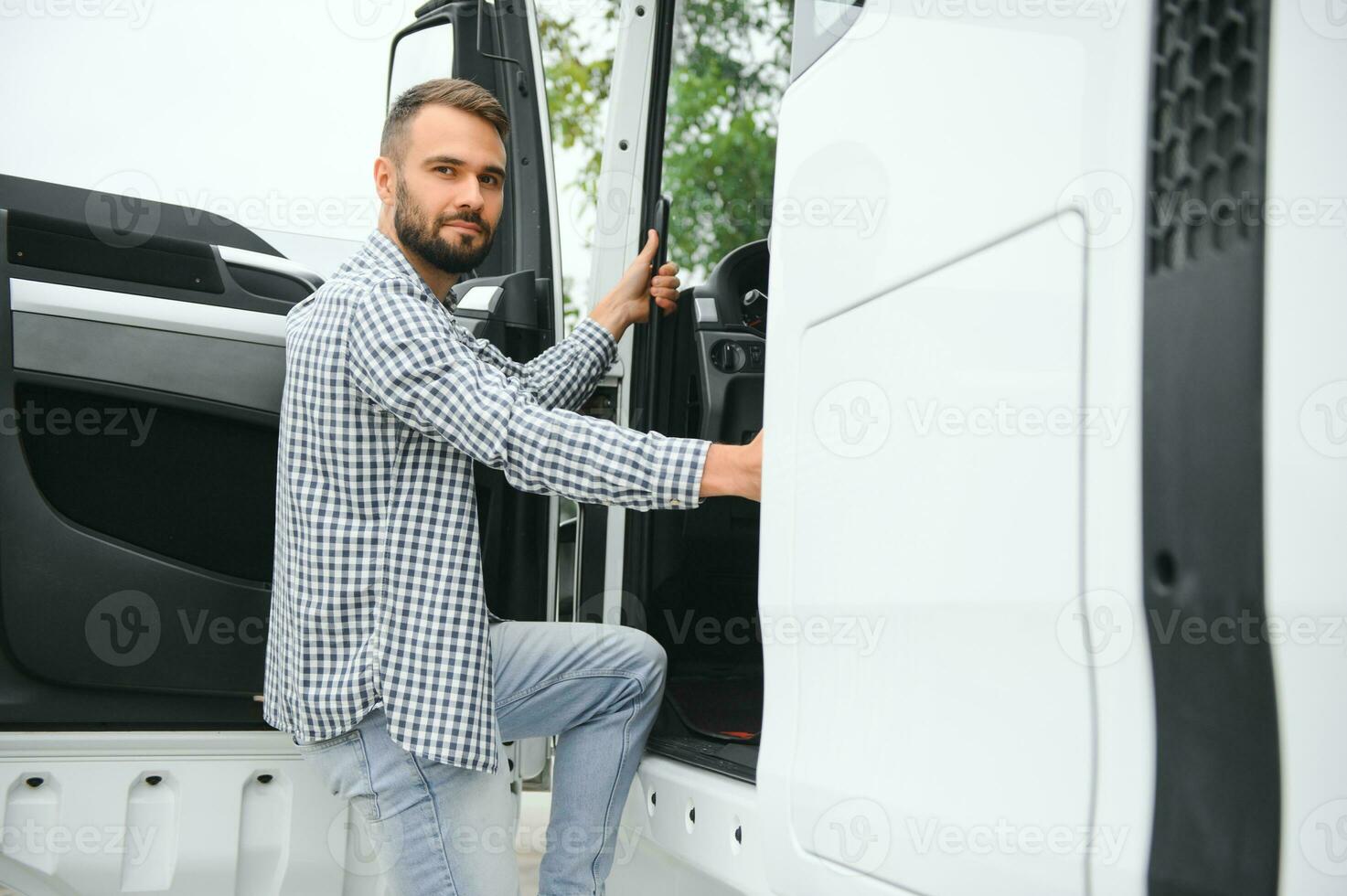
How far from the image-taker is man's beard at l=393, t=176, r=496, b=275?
2018 millimetres

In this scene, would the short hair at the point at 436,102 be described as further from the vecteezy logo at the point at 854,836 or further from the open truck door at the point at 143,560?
the vecteezy logo at the point at 854,836

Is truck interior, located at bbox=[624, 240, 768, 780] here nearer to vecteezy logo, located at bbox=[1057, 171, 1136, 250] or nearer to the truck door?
the truck door

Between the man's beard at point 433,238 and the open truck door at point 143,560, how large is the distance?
30 cm

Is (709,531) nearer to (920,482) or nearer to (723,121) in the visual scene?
(920,482)

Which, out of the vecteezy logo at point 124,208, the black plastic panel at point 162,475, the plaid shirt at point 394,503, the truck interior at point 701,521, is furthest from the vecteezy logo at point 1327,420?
the vecteezy logo at point 124,208

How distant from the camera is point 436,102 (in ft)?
6.85

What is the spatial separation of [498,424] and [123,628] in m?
0.86

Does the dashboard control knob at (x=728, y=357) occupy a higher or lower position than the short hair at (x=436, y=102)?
lower

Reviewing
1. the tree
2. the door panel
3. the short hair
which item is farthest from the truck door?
the tree

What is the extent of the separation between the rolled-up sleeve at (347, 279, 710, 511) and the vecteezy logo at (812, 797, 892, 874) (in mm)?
475

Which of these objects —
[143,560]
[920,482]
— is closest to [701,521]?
[143,560]

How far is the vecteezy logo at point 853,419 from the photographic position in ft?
3.87

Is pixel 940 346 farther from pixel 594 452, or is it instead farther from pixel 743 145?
pixel 743 145

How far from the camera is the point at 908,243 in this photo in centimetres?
116
